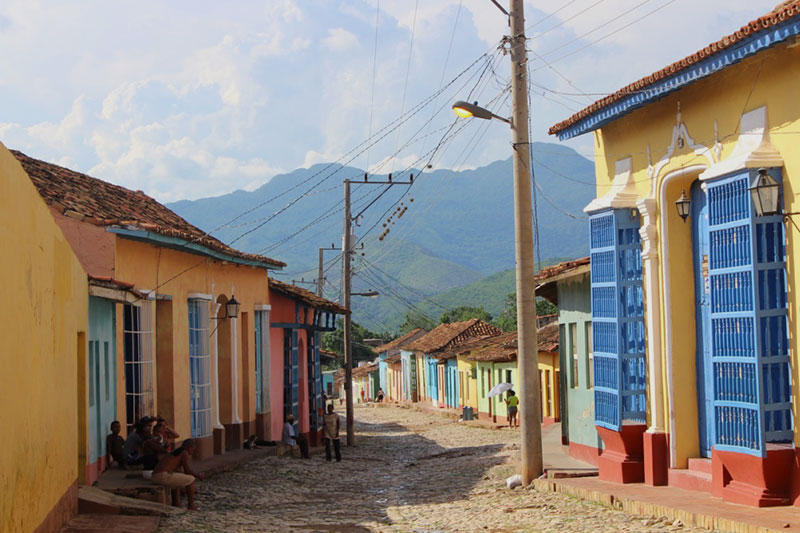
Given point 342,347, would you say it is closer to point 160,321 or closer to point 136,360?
point 160,321

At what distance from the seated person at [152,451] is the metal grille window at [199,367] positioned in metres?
5.06

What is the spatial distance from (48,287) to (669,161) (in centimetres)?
700

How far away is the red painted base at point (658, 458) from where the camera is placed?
13.0 meters

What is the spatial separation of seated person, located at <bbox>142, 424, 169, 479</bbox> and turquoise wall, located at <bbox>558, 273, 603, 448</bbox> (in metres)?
6.61

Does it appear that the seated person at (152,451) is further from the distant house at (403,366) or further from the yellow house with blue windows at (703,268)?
the distant house at (403,366)

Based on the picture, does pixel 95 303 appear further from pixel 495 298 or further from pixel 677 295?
pixel 495 298

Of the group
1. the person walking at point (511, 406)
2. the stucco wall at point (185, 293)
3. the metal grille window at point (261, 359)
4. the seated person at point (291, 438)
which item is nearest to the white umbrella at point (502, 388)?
the person walking at point (511, 406)

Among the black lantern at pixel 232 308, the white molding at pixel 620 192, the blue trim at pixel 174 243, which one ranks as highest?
the white molding at pixel 620 192

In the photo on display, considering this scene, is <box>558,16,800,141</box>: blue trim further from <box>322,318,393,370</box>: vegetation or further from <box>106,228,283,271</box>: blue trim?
<box>322,318,393,370</box>: vegetation

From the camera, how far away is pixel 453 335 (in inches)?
2115

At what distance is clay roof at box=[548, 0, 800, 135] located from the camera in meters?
9.41

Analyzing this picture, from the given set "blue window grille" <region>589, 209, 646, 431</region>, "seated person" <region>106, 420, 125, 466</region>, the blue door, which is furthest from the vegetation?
the blue door

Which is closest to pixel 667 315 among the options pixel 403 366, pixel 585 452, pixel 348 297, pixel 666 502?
pixel 666 502

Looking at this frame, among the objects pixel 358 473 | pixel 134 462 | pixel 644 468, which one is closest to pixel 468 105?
pixel 644 468
